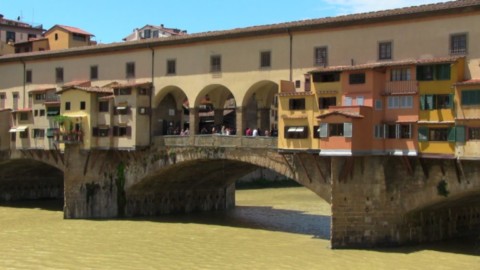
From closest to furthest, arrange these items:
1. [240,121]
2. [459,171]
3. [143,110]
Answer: [459,171], [240,121], [143,110]

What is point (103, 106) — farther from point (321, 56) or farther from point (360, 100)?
point (360, 100)

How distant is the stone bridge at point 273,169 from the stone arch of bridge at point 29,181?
0.54 ft

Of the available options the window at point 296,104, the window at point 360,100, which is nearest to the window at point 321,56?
the window at point 296,104

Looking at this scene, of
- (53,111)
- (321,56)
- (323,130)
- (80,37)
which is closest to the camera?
(323,130)

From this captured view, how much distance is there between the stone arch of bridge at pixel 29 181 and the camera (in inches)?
2222

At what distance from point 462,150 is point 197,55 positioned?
1822cm

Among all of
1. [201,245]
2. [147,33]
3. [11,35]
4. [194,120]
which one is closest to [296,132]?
[201,245]

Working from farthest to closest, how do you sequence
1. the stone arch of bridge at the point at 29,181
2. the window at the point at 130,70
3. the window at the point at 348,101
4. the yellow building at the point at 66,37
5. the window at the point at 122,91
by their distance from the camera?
the yellow building at the point at 66,37, the stone arch of bridge at the point at 29,181, the window at the point at 130,70, the window at the point at 122,91, the window at the point at 348,101

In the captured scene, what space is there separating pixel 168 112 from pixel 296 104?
1319cm

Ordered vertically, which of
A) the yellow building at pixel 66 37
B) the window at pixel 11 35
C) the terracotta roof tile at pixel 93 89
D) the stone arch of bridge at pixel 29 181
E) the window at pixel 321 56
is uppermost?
the window at pixel 11 35

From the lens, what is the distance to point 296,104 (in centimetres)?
3544

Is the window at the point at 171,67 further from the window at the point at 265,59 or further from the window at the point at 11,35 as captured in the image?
the window at the point at 11,35

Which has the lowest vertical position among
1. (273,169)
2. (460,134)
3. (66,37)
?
(273,169)

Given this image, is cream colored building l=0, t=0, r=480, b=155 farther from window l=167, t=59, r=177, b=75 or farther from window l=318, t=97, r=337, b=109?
window l=318, t=97, r=337, b=109
